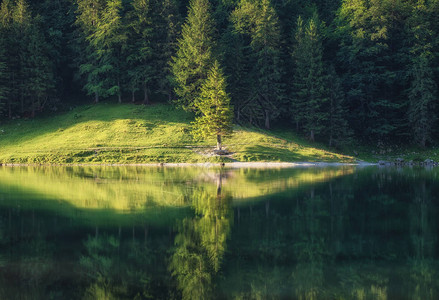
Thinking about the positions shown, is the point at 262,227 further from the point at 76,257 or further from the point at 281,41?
the point at 281,41

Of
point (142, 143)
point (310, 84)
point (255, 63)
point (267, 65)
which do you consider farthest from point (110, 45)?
point (310, 84)

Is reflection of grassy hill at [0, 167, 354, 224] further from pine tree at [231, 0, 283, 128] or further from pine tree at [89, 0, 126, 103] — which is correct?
pine tree at [89, 0, 126, 103]

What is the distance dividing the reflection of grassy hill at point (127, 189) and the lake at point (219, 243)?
5.5 inches

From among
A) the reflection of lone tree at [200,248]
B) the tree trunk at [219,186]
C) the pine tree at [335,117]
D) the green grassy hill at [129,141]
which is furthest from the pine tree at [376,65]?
the reflection of lone tree at [200,248]

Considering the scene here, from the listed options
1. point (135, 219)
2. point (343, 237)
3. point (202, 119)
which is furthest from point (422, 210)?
point (202, 119)

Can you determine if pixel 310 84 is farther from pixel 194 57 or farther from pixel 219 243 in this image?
pixel 219 243

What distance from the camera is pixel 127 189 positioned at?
28609 mm

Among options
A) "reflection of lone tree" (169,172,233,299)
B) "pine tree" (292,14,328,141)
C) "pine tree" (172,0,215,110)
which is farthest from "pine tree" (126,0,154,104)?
"reflection of lone tree" (169,172,233,299)

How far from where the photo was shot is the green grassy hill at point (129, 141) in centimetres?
5062

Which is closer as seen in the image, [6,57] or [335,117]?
[335,117]

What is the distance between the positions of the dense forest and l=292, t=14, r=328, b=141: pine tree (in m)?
0.16

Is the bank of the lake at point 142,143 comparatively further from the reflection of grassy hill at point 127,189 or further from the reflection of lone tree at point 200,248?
the reflection of lone tree at point 200,248

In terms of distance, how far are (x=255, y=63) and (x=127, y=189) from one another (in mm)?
40253

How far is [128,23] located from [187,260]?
195 feet
